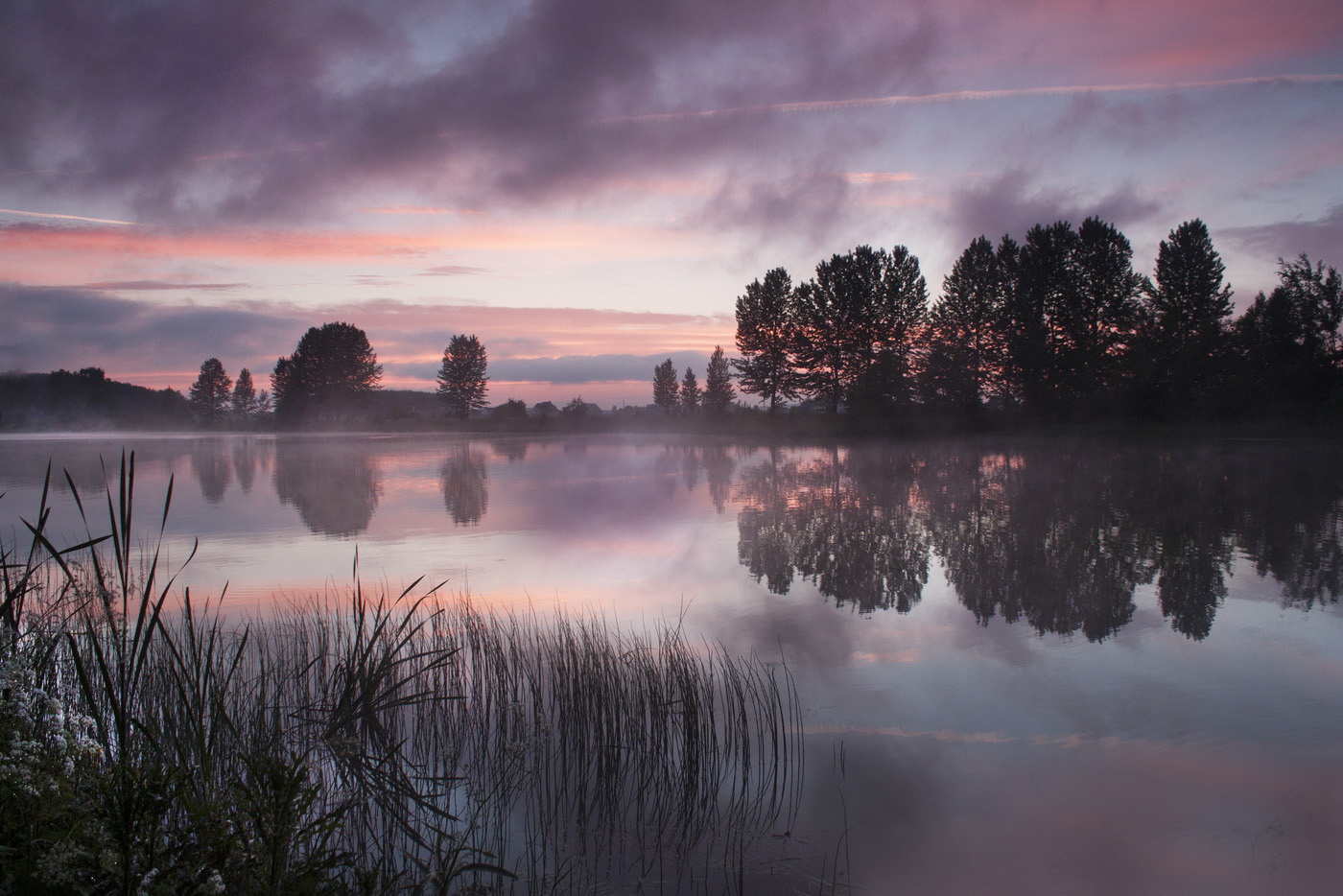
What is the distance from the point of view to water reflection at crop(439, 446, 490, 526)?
1565cm

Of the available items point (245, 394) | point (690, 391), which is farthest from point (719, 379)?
point (245, 394)

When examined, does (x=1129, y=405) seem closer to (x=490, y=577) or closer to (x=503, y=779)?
(x=490, y=577)

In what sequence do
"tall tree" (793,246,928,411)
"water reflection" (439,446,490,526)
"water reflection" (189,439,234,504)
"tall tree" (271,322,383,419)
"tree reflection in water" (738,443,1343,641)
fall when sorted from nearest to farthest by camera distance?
1. "tree reflection in water" (738,443,1343,641)
2. "water reflection" (439,446,490,526)
3. "water reflection" (189,439,234,504)
4. "tall tree" (793,246,928,411)
5. "tall tree" (271,322,383,419)

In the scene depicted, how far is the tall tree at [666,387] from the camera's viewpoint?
298ft

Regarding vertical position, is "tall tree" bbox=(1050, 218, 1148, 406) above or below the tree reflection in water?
above

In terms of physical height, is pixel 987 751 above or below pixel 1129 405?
below

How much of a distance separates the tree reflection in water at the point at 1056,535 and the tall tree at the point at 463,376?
197ft

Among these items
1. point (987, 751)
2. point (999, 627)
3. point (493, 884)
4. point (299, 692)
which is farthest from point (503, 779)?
point (999, 627)

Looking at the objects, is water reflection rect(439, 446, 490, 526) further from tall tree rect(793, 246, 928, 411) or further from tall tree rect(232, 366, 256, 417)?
tall tree rect(232, 366, 256, 417)

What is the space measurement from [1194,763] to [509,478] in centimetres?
1992

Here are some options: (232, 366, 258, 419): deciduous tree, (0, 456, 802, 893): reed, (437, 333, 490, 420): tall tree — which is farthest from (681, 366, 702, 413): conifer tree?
(0, 456, 802, 893): reed

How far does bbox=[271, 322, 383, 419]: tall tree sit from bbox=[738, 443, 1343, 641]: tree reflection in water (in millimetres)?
61446

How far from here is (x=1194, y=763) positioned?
4734 mm

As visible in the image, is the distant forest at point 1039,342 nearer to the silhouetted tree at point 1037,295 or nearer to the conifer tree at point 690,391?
the silhouetted tree at point 1037,295
